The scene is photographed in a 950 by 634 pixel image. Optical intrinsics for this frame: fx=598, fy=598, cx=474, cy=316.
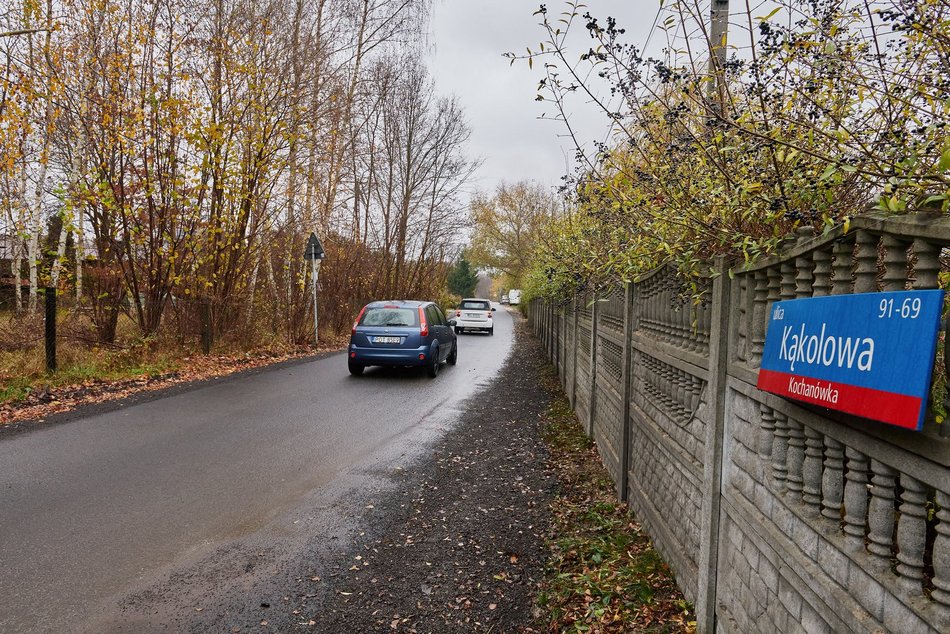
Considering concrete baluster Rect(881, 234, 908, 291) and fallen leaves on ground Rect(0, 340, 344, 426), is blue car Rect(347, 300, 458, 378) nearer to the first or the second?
fallen leaves on ground Rect(0, 340, 344, 426)

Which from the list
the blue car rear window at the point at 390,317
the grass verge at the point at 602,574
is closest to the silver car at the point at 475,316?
the blue car rear window at the point at 390,317

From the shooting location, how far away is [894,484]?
64.6 inches

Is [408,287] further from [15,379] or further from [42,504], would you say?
[42,504]

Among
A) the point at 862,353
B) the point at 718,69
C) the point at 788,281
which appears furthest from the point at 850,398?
the point at 718,69

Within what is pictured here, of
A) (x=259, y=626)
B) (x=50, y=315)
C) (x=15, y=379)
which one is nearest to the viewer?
(x=259, y=626)

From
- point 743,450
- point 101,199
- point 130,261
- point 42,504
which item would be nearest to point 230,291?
point 130,261

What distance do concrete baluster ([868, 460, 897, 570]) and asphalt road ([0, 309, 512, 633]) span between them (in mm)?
3400

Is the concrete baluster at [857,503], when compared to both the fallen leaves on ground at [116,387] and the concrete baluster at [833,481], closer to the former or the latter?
the concrete baluster at [833,481]

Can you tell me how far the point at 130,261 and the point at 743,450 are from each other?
42.6 ft

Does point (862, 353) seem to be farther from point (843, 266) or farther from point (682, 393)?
point (682, 393)

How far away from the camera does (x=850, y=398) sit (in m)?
1.71

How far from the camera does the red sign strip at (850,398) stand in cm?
144

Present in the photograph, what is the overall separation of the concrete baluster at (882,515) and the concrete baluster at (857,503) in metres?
0.09

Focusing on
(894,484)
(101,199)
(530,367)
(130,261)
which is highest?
(101,199)
